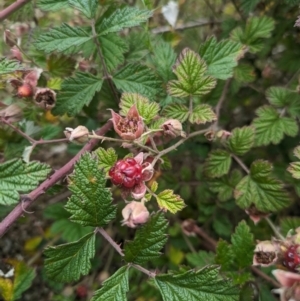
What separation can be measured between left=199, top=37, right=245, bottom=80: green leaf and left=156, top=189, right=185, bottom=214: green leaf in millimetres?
378

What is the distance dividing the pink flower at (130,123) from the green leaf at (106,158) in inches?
2.0

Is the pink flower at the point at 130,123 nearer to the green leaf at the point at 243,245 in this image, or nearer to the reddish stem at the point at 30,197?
the reddish stem at the point at 30,197

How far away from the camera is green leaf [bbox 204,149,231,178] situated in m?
1.35

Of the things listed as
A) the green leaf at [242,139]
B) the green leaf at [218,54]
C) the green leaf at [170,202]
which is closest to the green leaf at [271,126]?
the green leaf at [242,139]

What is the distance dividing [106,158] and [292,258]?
17.8 inches

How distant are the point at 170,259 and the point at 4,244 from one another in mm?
597

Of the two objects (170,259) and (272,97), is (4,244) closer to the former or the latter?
(170,259)

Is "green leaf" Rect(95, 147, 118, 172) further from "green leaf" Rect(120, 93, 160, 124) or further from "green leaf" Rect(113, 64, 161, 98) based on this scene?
"green leaf" Rect(113, 64, 161, 98)

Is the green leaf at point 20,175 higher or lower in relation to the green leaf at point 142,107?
lower

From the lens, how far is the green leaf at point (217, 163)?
4.44 ft

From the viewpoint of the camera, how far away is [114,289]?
1003mm

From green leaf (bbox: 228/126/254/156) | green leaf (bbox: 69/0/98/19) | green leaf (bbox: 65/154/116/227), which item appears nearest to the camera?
green leaf (bbox: 65/154/116/227)

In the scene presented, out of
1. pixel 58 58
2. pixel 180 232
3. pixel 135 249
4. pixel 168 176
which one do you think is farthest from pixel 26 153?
pixel 180 232

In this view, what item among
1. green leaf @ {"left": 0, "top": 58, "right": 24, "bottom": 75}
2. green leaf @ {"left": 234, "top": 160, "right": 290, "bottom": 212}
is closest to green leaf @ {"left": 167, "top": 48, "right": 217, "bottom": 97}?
green leaf @ {"left": 234, "top": 160, "right": 290, "bottom": 212}
